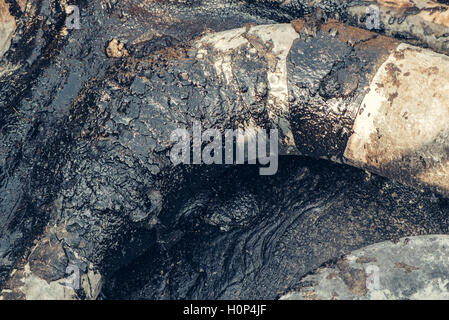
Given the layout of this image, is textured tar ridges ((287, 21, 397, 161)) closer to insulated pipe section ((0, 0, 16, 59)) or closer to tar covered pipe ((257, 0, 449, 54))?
tar covered pipe ((257, 0, 449, 54))

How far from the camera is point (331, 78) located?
2145 millimetres

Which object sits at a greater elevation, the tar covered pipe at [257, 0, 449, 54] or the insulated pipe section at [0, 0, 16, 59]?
the insulated pipe section at [0, 0, 16, 59]

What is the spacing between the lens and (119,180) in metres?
2.12

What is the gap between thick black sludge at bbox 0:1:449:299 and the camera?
2.13 meters

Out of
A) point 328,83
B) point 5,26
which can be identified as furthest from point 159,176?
point 5,26

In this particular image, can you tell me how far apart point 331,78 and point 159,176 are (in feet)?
3.19

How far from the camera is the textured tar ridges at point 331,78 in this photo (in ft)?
7.00

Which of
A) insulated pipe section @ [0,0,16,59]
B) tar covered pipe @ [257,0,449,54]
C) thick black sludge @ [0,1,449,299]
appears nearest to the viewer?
thick black sludge @ [0,1,449,299]

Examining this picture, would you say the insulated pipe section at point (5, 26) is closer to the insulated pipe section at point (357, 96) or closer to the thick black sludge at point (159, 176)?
the thick black sludge at point (159, 176)

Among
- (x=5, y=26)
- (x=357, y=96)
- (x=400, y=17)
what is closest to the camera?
(x=357, y=96)

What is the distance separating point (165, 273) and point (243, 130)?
0.87 meters

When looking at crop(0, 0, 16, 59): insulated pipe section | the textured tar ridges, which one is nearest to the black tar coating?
the textured tar ridges

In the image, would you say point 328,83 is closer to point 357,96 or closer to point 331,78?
point 331,78

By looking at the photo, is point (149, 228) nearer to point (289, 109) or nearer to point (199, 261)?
point (199, 261)
